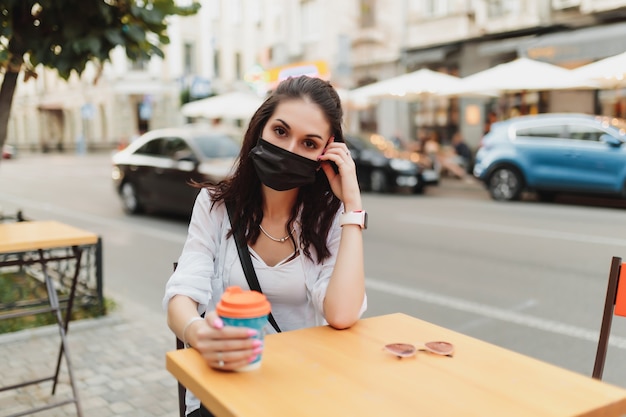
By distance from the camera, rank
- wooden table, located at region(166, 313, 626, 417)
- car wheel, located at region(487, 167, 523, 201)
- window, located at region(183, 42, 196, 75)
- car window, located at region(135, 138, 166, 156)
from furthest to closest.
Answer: window, located at region(183, 42, 196, 75)
car wheel, located at region(487, 167, 523, 201)
car window, located at region(135, 138, 166, 156)
wooden table, located at region(166, 313, 626, 417)

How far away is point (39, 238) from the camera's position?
12.2 feet

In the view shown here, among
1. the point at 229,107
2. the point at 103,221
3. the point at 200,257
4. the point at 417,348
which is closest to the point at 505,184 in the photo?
the point at 103,221

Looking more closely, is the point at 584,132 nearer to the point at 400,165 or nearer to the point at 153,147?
the point at 400,165

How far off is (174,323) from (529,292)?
17.1 feet

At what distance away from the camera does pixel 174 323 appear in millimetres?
2137

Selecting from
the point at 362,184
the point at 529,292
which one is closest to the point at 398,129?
the point at 362,184

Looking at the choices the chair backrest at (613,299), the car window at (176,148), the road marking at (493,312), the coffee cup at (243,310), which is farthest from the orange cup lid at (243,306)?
the car window at (176,148)

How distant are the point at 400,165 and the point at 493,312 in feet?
35.0

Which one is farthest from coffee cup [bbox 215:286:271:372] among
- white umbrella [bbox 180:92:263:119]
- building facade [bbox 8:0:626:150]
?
white umbrella [bbox 180:92:263:119]

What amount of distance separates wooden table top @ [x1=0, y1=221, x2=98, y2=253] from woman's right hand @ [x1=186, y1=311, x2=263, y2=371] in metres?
2.27

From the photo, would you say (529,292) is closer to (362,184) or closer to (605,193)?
(605,193)

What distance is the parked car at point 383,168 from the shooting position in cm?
1634

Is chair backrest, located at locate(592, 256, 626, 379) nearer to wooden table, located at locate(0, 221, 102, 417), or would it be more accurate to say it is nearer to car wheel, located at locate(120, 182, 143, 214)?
wooden table, located at locate(0, 221, 102, 417)

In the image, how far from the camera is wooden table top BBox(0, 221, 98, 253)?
356cm
